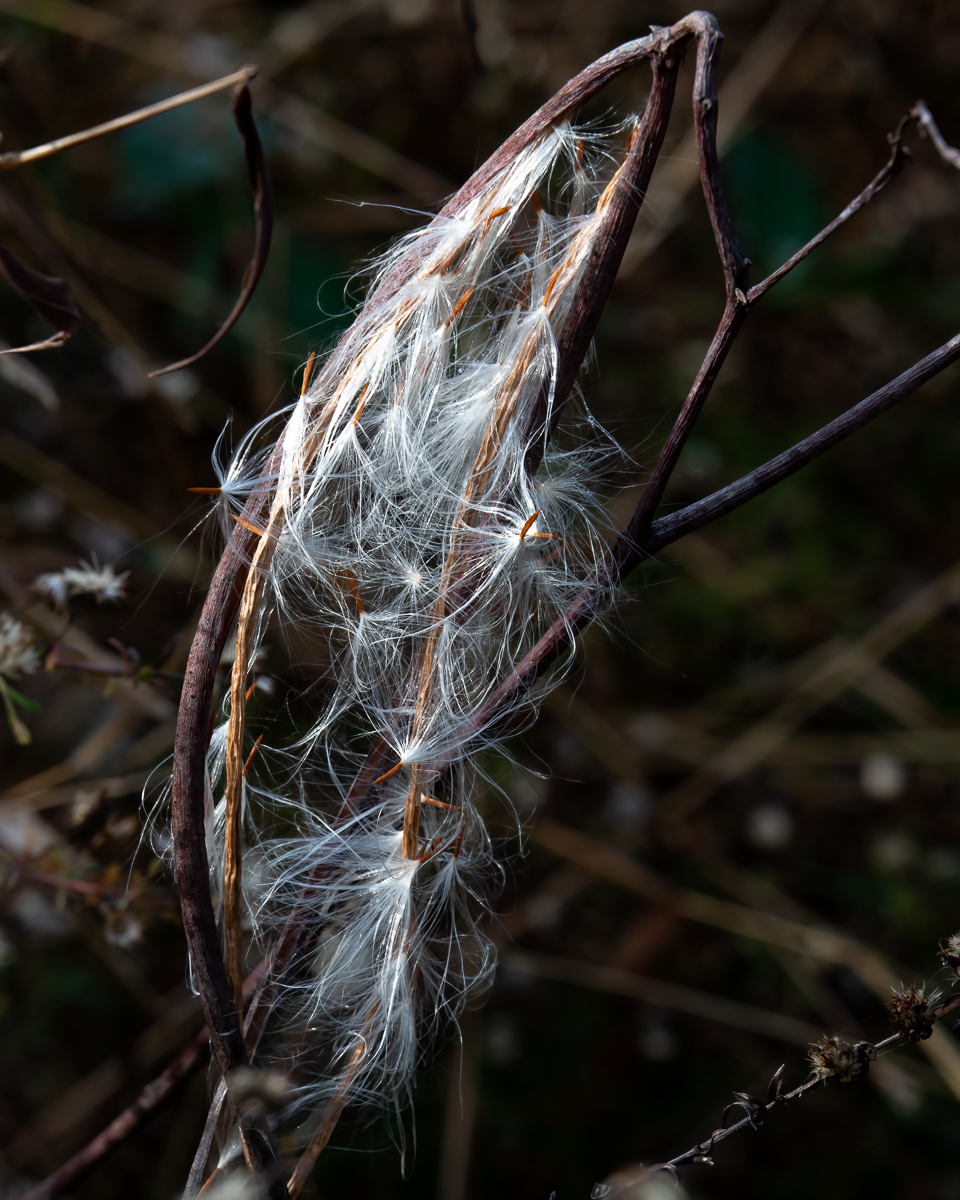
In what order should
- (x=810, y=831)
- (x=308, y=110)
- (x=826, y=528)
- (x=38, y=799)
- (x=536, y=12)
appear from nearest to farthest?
(x=38, y=799)
(x=810, y=831)
(x=826, y=528)
(x=308, y=110)
(x=536, y=12)

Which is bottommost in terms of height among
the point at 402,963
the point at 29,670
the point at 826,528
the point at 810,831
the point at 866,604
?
the point at 810,831

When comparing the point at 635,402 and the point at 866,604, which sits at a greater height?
the point at 635,402

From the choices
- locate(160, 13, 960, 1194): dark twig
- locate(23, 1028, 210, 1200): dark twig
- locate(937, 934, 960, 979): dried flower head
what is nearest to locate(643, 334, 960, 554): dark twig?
locate(160, 13, 960, 1194): dark twig

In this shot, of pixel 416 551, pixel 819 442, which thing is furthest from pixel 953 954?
pixel 416 551

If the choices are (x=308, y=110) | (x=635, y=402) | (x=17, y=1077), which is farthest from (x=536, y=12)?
(x=17, y=1077)

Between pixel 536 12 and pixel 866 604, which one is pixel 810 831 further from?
pixel 536 12

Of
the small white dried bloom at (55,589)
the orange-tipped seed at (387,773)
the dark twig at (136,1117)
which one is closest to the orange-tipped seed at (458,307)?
the orange-tipped seed at (387,773)
